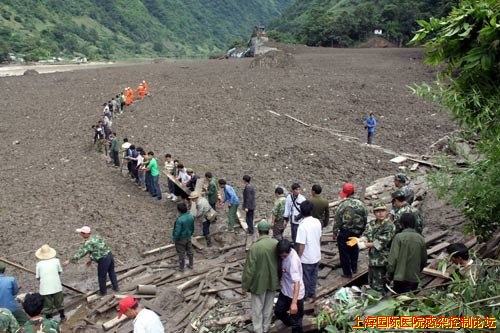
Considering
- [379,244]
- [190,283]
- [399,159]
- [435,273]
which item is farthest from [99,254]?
[399,159]

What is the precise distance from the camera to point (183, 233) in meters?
8.21

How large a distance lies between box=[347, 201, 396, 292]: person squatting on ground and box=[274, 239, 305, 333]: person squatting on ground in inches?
Answer: 42.0

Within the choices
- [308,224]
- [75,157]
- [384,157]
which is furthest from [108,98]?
[308,224]

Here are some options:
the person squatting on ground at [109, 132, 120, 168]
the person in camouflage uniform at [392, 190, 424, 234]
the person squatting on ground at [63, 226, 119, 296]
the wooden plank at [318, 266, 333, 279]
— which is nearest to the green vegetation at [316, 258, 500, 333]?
the person in camouflage uniform at [392, 190, 424, 234]

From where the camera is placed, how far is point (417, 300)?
439 cm

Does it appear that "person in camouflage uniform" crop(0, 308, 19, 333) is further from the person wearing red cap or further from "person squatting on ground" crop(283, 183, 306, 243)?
"person squatting on ground" crop(283, 183, 306, 243)

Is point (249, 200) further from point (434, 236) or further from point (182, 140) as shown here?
point (182, 140)

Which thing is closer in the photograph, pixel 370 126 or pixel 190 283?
pixel 190 283

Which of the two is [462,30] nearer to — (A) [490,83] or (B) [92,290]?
(A) [490,83]

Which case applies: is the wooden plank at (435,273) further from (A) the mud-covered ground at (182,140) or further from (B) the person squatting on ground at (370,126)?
(B) the person squatting on ground at (370,126)

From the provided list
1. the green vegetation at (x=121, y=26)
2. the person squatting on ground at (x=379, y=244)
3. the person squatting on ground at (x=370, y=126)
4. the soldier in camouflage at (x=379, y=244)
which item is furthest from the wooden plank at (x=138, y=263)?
the green vegetation at (x=121, y=26)

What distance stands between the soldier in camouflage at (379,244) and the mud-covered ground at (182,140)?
3.27 m

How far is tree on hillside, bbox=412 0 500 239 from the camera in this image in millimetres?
4148

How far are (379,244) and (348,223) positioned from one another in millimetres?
808
